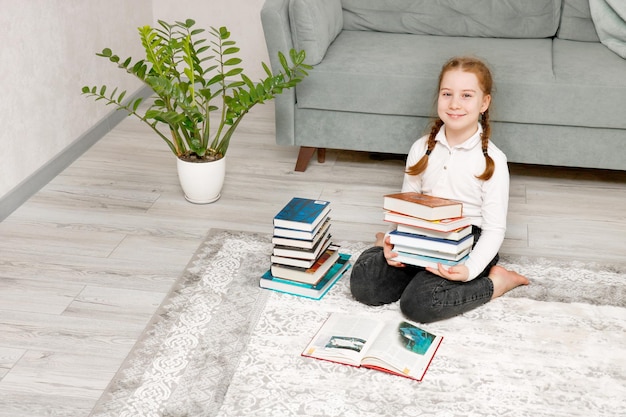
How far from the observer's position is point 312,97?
295cm

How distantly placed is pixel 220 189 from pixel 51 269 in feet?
2.35

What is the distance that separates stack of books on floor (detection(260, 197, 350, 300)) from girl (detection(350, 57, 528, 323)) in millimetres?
110

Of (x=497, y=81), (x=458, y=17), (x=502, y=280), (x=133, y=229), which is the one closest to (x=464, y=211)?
(x=502, y=280)

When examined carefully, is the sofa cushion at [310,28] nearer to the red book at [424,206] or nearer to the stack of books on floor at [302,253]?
the stack of books on floor at [302,253]

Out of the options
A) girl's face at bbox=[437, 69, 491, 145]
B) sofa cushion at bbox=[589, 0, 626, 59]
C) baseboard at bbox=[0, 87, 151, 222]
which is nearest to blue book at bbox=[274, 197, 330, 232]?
girl's face at bbox=[437, 69, 491, 145]

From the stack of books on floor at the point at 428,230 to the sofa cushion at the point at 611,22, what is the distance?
55.4 inches

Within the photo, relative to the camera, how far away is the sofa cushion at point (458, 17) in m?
3.28

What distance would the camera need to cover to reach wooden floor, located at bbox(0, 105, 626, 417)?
1919 mm

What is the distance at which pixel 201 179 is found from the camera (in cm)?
270

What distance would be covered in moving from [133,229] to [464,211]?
3.66 ft

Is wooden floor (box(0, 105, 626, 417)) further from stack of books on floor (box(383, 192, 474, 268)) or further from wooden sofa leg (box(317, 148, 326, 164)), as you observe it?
stack of books on floor (box(383, 192, 474, 268))

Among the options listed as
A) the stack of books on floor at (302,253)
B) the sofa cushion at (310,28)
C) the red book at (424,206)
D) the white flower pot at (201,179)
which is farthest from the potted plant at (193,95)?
the red book at (424,206)

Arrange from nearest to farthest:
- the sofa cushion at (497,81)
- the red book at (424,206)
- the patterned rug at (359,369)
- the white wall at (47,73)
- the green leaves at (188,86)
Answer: the patterned rug at (359,369), the red book at (424,206), the green leaves at (188,86), the white wall at (47,73), the sofa cushion at (497,81)

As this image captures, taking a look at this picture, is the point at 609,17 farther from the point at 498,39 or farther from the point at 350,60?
the point at 350,60
